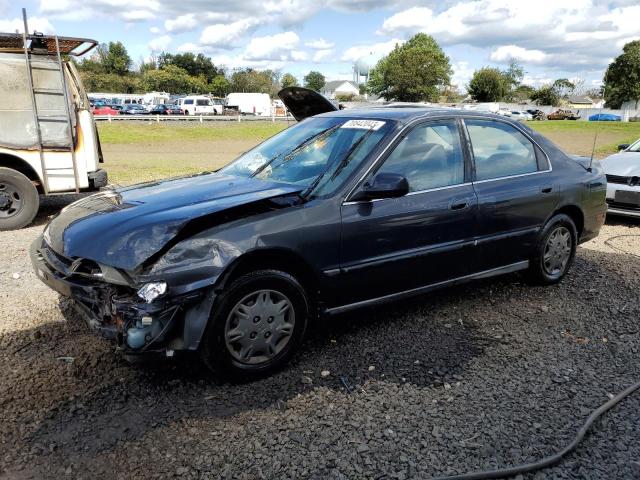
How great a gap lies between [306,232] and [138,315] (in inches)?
45.7

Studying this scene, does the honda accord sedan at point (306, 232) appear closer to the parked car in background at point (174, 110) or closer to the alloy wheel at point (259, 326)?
the alloy wheel at point (259, 326)

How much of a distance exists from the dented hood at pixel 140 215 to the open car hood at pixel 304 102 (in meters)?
1.59

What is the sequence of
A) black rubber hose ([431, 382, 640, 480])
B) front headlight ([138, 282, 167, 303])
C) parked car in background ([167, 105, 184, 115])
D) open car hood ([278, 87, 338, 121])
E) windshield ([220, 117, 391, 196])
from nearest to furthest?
black rubber hose ([431, 382, 640, 480]) < front headlight ([138, 282, 167, 303]) < windshield ([220, 117, 391, 196]) < open car hood ([278, 87, 338, 121]) < parked car in background ([167, 105, 184, 115])

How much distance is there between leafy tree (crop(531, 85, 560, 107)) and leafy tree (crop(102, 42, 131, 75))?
255 feet

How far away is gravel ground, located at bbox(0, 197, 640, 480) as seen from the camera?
2.82m

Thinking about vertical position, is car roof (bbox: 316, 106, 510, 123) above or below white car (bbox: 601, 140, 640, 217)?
above

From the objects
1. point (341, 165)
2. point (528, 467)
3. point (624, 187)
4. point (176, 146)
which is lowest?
point (528, 467)

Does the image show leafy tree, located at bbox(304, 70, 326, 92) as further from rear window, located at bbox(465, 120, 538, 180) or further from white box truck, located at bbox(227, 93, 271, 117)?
rear window, located at bbox(465, 120, 538, 180)

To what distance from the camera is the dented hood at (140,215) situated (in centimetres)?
323

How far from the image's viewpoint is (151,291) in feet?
10.1

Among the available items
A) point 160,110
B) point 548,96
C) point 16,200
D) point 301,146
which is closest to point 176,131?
point 160,110

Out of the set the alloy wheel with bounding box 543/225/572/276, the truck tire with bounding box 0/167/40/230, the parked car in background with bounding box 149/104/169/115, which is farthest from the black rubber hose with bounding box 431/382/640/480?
the parked car in background with bounding box 149/104/169/115

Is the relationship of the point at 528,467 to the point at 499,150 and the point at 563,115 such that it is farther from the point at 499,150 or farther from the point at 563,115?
the point at 563,115

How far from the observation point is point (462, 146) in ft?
15.0
